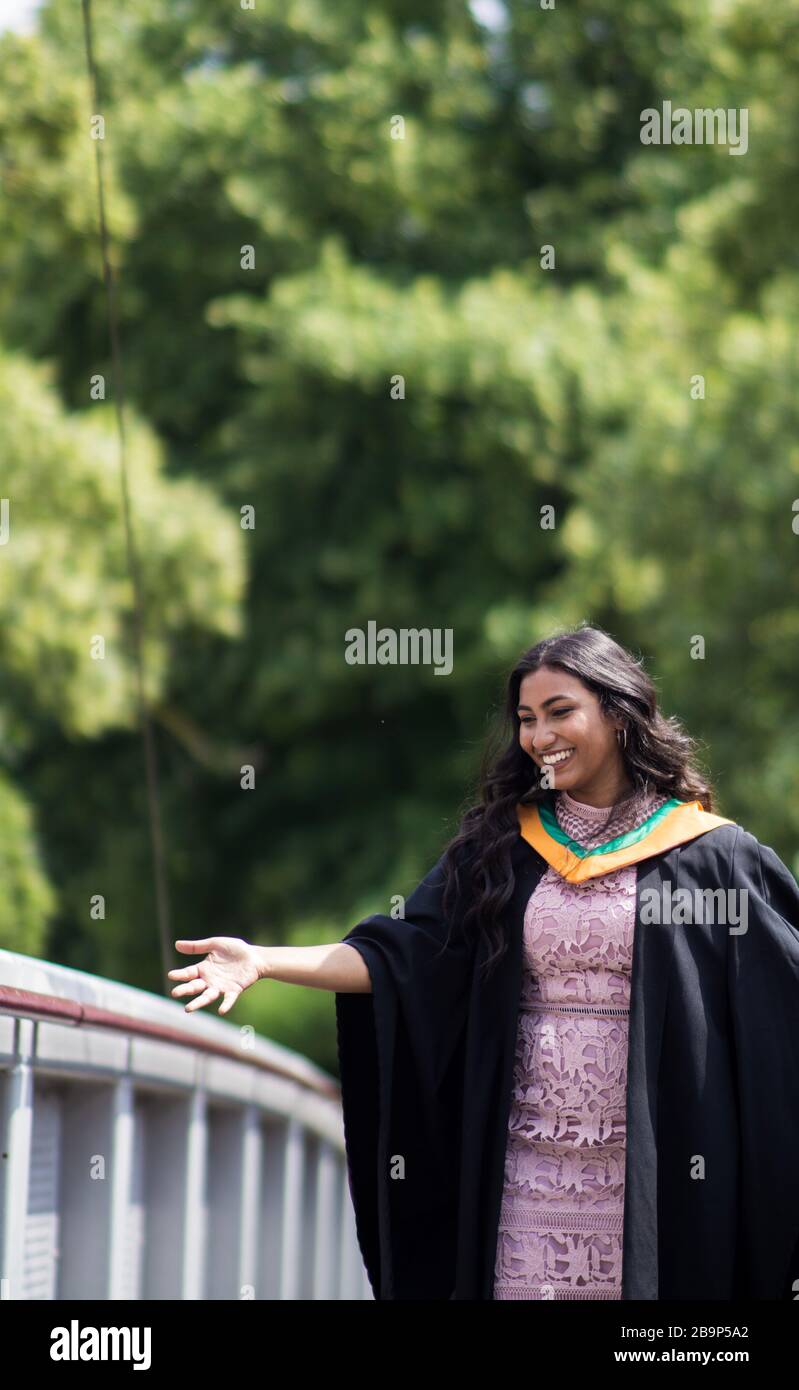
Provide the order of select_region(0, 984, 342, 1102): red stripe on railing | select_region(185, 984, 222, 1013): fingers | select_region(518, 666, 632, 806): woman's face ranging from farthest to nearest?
select_region(518, 666, 632, 806): woman's face
select_region(0, 984, 342, 1102): red stripe on railing
select_region(185, 984, 222, 1013): fingers

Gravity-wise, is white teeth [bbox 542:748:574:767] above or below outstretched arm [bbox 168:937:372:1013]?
above

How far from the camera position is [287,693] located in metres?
17.5

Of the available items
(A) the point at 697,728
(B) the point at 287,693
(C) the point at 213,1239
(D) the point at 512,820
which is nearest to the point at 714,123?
(A) the point at 697,728

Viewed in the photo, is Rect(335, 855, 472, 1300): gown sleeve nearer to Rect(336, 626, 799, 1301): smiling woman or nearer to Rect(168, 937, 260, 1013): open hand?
Rect(336, 626, 799, 1301): smiling woman

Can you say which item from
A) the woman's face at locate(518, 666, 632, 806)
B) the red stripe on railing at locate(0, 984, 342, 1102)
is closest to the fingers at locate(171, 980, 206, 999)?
the red stripe on railing at locate(0, 984, 342, 1102)

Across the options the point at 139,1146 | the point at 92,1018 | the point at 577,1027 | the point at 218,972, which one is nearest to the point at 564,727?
the point at 577,1027

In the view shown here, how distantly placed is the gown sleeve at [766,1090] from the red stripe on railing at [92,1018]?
1072 millimetres

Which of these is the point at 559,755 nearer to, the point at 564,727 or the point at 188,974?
the point at 564,727

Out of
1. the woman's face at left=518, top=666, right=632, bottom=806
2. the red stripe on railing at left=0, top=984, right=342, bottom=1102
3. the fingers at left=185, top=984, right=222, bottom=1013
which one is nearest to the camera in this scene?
the fingers at left=185, top=984, right=222, bottom=1013

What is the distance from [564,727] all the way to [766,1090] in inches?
25.3

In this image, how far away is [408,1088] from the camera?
3.43 meters

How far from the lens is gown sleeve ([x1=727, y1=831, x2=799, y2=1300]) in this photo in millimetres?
3195

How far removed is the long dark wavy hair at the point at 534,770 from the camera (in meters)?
3.33

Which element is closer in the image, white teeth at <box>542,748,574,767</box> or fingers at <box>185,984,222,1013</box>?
fingers at <box>185,984,222,1013</box>
